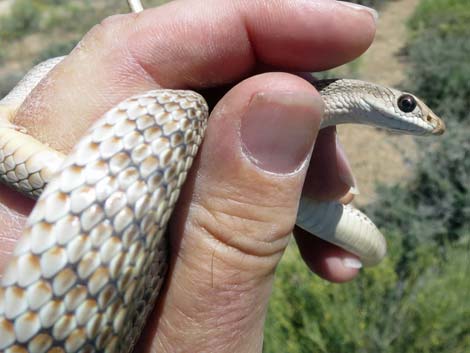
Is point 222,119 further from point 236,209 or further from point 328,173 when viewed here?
point 328,173

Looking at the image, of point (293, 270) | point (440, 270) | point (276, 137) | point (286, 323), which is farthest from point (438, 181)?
point (276, 137)

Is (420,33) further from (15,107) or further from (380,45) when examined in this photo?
(15,107)

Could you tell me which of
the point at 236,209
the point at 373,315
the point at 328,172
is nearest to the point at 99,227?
the point at 236,209

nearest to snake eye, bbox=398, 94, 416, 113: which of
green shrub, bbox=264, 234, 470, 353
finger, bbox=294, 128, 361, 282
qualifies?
finger, bbox=294, 128, 361, 282

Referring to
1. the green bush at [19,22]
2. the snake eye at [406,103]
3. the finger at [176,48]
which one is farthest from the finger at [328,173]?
the green bush at [19,22]

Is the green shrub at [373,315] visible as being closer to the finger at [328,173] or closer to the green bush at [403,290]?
the green bush at [403,290]

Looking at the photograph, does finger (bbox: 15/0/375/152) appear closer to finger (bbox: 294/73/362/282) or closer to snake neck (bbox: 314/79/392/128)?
snake neck (bbox: 314/79/392/128)
